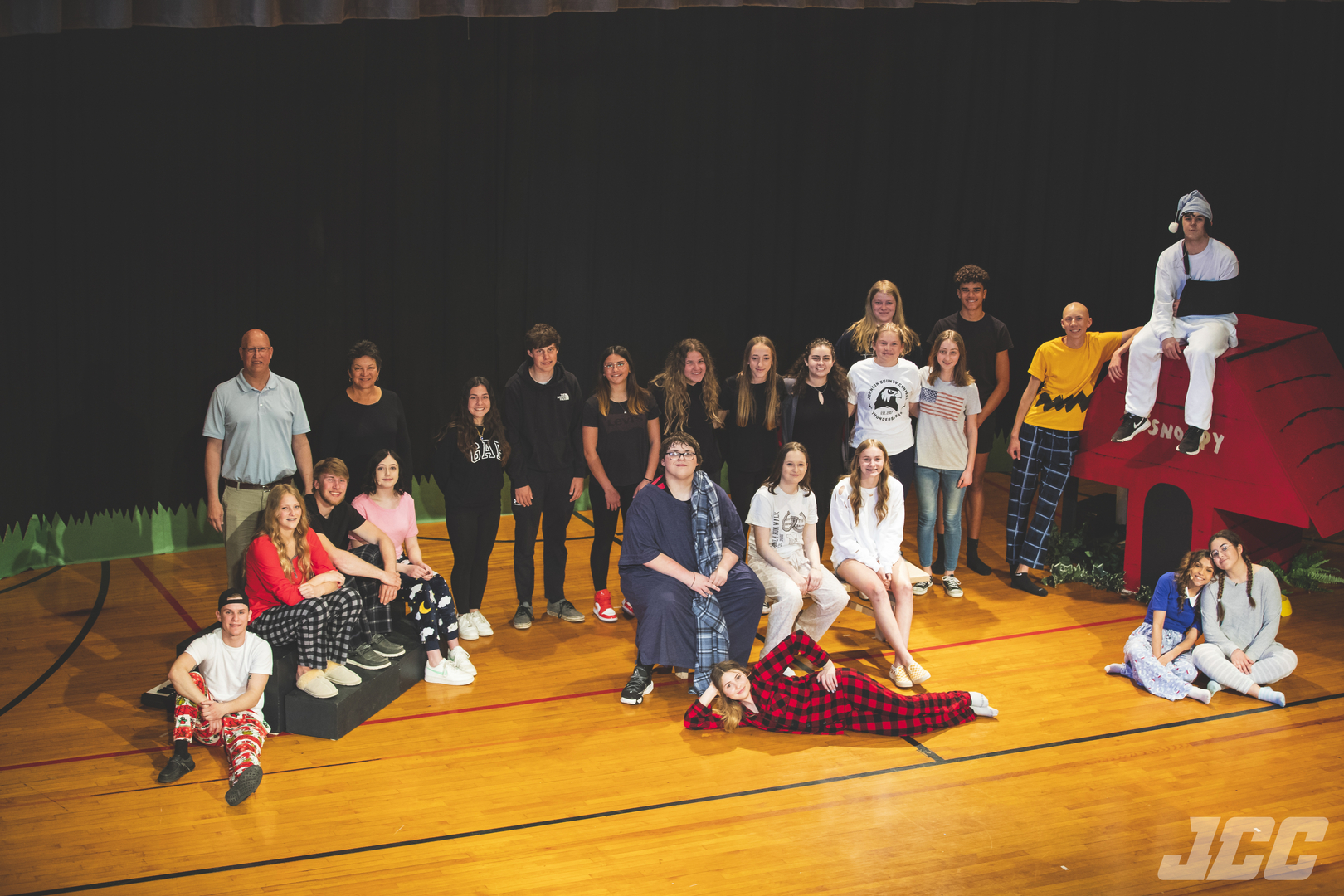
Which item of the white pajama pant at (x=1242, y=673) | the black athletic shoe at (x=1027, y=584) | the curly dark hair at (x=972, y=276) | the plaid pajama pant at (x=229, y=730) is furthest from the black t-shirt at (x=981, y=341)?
the plaid pajama pant at (x=229, y=730)

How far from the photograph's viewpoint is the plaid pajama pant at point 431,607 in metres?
4.83

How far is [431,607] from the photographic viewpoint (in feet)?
15.9

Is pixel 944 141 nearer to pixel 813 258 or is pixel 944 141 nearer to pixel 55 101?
pixel 813 258

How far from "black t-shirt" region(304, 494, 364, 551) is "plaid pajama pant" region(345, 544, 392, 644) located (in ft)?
0.25

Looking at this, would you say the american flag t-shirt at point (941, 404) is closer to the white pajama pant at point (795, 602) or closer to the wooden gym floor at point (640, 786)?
the wooden gym floor at point (640, 786)

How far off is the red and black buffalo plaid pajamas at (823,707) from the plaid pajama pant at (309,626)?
1455mm

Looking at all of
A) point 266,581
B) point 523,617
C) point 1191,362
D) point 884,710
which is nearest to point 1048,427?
point 1191,362

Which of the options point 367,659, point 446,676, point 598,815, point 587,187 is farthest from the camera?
point 587,187

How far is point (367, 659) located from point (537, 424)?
4.51 feet

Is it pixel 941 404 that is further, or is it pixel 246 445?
pixel 941 404

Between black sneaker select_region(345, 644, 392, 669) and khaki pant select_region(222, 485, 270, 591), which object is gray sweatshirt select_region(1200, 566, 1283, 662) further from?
khaki pant select_region(222, 485, 270, 591)

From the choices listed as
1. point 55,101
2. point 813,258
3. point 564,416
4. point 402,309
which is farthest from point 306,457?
point 813,258

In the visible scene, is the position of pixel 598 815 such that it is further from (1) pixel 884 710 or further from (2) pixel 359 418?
(2) pixel 359 418

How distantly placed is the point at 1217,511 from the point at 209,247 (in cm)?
561
